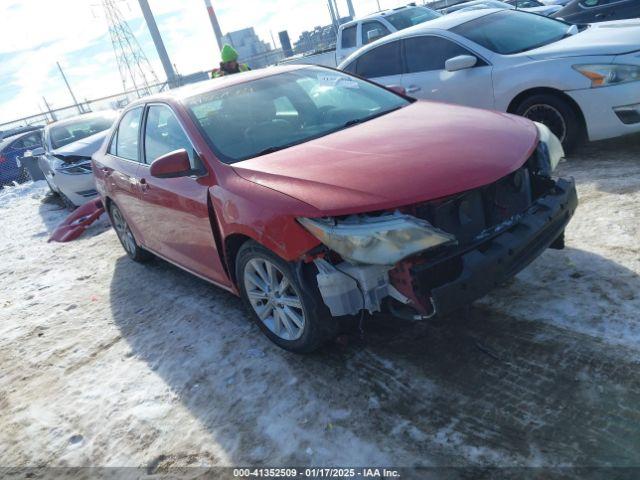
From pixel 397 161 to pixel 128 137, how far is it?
311 cm

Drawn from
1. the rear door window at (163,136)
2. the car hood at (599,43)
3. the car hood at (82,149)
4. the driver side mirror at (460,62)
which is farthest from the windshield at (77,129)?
the car hood at (599,43)

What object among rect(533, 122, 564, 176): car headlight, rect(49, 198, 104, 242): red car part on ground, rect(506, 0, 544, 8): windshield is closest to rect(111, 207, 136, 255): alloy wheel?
rect(49, 198, 104, 242): red car part on ground

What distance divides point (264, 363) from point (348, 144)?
4.83ft

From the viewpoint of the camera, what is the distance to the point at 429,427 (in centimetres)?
243

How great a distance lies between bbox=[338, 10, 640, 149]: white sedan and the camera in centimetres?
481

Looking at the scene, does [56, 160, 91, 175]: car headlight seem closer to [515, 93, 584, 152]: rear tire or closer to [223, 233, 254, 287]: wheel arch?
[223, 233, 254, 287]: wheel arch

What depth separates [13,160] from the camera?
53.6 feet

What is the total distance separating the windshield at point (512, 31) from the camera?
5703 mm

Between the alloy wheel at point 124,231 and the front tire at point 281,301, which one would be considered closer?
the front tire at point 281,301

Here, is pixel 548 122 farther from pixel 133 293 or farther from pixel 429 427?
pixel 133 293

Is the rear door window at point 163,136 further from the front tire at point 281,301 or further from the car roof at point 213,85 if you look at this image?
the front tire at point 281,301

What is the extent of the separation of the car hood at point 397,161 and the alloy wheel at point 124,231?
288 cm

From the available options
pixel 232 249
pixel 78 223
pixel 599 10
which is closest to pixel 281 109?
pixel 232 249

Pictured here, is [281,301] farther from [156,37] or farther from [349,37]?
[156,37]
